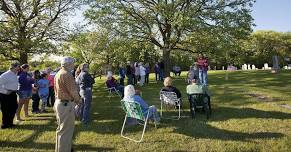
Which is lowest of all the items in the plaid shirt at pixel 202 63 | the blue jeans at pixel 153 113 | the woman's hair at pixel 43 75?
the blue jeans at pixel 153 113

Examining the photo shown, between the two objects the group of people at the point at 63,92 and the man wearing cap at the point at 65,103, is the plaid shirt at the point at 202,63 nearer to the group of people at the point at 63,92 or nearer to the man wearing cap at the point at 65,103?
the group of people at the point at 63,92

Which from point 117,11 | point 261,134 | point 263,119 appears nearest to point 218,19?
point 117,11

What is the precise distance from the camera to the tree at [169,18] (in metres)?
25.5

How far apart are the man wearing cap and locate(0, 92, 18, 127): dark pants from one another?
4038 mm

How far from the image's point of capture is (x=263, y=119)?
10789 millimetres

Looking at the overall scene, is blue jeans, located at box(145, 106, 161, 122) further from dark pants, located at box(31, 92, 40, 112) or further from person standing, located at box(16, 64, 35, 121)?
dark pants, located at box(31, 92, 40, 112)

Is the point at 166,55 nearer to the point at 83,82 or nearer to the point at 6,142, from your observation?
the point at 83,82

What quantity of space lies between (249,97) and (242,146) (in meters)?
8.36

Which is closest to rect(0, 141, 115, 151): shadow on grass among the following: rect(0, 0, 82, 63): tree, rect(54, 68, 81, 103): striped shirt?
rect(54, 68, 81, 103): striped shirt

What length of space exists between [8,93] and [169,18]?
652 inches

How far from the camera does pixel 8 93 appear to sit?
1077 centimetres

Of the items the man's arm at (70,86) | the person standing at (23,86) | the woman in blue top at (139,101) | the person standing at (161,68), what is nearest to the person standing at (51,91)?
the person standing at (23,86)

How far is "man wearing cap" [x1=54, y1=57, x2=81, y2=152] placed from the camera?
7.37 m

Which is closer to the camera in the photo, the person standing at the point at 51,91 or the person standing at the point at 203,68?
the person standing at the point at 51,91
